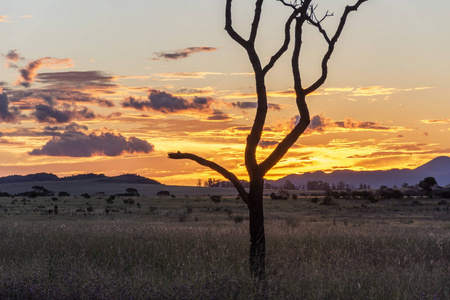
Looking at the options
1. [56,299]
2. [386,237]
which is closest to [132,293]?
[56,299]

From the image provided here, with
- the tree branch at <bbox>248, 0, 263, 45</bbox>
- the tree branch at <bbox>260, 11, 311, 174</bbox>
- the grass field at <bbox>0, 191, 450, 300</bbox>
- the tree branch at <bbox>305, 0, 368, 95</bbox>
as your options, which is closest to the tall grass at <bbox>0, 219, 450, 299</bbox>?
the grass field at <bbox>0, 191, 450, 300</bbox>

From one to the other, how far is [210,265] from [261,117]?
329 centimetres

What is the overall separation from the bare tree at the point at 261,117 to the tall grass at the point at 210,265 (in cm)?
88

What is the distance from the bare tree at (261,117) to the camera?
11359 mm

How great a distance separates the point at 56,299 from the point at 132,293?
1.31 metres

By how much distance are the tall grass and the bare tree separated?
88cm

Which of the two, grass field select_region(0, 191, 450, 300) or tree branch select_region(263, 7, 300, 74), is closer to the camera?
grass field select_region(0, 191, 450, 300)

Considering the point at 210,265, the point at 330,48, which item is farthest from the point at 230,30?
the point at 210,265

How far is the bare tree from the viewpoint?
11.4 metres

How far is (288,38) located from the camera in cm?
1253

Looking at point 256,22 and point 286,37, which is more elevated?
point 256,22

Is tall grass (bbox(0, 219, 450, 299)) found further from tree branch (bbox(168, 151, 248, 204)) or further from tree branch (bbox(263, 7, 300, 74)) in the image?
tree branch (bbox(263, 7, 300, 74))

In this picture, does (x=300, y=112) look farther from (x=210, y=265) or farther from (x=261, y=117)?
(x=210, y=265)

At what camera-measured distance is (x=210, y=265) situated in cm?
1114
